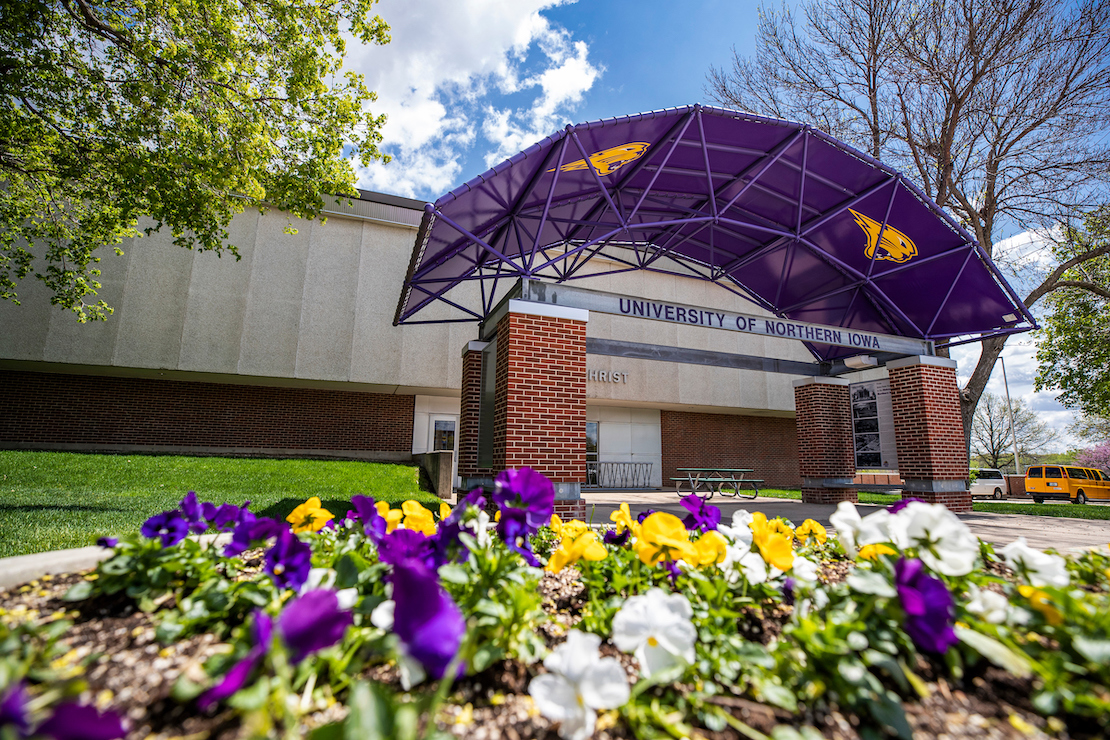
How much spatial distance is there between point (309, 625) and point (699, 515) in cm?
184

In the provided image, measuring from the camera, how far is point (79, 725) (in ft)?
2.44

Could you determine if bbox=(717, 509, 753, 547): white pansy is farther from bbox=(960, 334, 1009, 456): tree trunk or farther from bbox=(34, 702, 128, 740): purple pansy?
bbox=(960, 334, 1009, 456): tree trunk

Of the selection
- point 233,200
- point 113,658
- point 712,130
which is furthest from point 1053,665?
point 233,200

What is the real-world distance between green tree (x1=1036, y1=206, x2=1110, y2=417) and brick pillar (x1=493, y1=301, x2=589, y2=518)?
655 inches

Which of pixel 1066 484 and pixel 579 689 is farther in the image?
pixel 1066 484

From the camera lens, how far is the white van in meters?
24.8

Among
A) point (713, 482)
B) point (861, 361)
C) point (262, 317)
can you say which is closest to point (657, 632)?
point (713, 482)

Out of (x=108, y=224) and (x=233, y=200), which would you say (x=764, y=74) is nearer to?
(x=233, y=200)

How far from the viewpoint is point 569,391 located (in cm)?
607

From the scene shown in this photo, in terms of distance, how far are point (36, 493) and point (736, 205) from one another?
486 inches

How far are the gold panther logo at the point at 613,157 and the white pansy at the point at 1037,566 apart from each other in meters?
5.69

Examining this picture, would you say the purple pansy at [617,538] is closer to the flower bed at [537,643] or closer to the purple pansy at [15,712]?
the flower bed at [537,643]

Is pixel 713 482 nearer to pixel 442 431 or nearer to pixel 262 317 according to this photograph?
pixel 442 431

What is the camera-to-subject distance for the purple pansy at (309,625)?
935 millimetres
